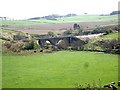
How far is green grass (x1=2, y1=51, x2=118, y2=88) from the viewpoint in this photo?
2589cm

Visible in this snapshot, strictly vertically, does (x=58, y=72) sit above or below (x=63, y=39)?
below

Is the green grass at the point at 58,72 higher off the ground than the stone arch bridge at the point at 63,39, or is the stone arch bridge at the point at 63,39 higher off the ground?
the stone arch bridge at the point at 63,39

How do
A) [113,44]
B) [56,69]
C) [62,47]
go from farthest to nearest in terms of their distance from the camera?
[62,47] → [113,44] → [56,69]

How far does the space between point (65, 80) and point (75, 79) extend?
960 millimetres

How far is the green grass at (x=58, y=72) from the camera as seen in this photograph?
25891 millimetres

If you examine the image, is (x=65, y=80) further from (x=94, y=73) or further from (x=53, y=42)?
(x=53, y=42)

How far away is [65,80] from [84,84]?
7.71 feet

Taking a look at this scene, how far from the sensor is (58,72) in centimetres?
3056

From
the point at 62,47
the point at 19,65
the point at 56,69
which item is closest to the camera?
the point at 56,69

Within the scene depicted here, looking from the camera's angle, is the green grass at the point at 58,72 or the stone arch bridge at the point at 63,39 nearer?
the green grass at the point at 58,72

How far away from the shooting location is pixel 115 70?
3067cm

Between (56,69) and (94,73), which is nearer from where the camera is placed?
(94,73)

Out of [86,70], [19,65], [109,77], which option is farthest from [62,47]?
[109,77]

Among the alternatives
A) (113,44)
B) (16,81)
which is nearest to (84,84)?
(16,81)
